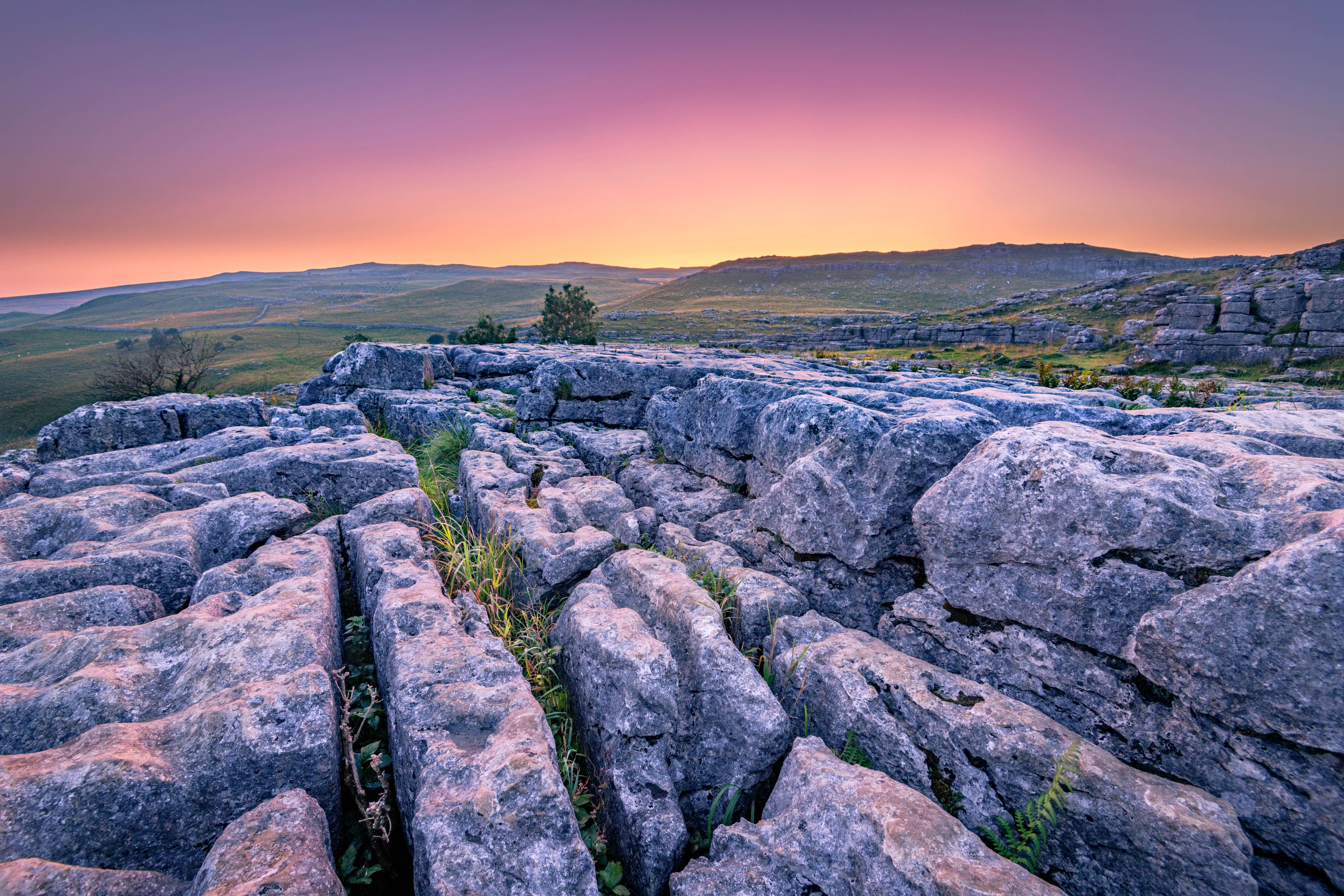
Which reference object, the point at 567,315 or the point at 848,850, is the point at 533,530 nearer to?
the point at 848,850

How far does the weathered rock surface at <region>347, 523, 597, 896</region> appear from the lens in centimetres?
308

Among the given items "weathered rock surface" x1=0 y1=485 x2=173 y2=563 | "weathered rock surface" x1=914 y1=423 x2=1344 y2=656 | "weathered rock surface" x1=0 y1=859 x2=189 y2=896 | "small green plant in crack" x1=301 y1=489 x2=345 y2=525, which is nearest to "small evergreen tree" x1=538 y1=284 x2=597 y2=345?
"small green plant in crack" x1=301 y1=489 x2=345 y2=525

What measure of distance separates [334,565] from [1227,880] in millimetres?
8311

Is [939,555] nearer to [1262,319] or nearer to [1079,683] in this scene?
[1079,683]

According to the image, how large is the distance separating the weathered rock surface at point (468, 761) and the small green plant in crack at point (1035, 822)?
2.91 metres

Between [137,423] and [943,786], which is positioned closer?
[943,786]

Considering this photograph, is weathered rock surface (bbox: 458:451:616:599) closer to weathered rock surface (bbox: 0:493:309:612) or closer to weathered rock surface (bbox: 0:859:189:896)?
weathered rock surface (bbox: 0:493:309:612)

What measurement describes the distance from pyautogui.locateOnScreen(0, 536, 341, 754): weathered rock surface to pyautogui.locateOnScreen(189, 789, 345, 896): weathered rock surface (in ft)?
3.54

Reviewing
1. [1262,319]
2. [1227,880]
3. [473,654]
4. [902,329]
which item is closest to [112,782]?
[473,654]

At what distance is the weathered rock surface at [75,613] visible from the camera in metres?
4.73

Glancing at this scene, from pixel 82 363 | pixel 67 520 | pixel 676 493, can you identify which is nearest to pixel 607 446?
pixel 676 493

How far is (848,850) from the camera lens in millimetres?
3320

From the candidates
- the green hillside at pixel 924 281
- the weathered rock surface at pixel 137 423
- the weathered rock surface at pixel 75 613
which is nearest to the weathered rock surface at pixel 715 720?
the weathered rock surface at pixel 75 613

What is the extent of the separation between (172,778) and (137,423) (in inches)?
462
